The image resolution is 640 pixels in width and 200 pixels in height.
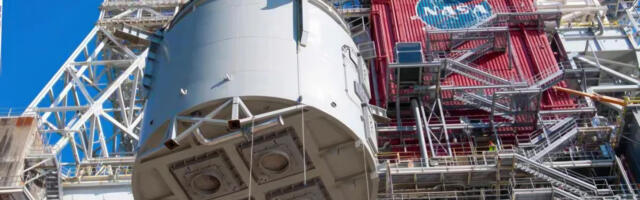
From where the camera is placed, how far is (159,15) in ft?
181

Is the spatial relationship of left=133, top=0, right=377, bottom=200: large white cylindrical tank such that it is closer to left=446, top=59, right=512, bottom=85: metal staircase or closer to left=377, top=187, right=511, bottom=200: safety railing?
left=377, top=187, right=511, bottom=200: safety railing

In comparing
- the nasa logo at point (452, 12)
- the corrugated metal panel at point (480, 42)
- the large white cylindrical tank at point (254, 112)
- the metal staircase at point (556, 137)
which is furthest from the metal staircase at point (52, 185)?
the nasa logo at point (452, 12)

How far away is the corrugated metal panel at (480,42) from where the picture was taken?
4888 cm

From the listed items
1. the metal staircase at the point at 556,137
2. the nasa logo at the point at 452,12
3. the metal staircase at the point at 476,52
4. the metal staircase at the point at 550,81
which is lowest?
the metal staircase at the point at 556,137

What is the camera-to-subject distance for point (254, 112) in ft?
83.6

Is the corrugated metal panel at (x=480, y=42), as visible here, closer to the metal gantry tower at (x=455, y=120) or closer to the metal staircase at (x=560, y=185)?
the metal gantry tower at (x=455, y=120)

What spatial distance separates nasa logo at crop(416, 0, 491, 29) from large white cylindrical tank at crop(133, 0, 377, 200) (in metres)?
23.6

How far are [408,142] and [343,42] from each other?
1635 cm

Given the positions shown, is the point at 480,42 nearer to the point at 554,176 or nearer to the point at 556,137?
the point at 556,137

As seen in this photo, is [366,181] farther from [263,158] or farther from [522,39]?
[522,39]

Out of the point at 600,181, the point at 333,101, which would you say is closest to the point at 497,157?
the point at 600,181

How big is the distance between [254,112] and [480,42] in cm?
2767

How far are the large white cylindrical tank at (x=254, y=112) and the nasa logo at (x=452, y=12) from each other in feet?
77.4

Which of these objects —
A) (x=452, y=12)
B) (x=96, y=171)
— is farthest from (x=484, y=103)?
(x=96, y=171)
